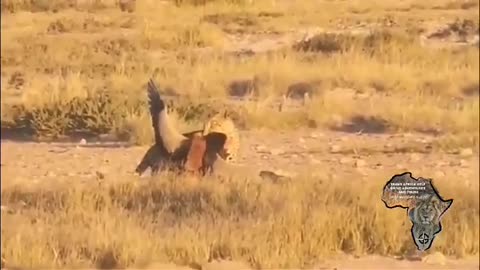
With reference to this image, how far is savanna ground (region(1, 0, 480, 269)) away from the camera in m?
4.34

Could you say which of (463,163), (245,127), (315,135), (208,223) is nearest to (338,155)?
(315,135)

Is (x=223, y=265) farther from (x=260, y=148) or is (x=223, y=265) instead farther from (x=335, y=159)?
(x=335, y=159)

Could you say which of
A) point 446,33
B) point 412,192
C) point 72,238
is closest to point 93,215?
point 72,238

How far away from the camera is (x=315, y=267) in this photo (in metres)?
4.43

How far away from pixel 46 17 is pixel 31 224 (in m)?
0.99

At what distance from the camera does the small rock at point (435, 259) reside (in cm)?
450

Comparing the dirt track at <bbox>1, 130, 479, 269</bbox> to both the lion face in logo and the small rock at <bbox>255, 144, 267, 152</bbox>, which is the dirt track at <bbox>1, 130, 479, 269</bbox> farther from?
the lion face in logo

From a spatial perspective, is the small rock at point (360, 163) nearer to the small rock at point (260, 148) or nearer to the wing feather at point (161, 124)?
the small rock at point (260, 148)

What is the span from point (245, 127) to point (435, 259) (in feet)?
3.71

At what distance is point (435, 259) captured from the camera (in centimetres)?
450

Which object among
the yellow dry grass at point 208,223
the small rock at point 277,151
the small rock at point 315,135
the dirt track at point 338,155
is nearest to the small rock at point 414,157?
the dirt track at point 338,155

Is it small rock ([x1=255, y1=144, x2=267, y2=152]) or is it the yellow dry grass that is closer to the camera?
the yellow dry grass

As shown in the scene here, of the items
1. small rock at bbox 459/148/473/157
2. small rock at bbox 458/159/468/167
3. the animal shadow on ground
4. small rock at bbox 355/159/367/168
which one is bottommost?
small rock at bbox 355/159/367/168

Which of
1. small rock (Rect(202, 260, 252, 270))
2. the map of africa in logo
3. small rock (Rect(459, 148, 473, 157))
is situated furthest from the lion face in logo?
small rock (Rect(202, 260, 252, 270))
